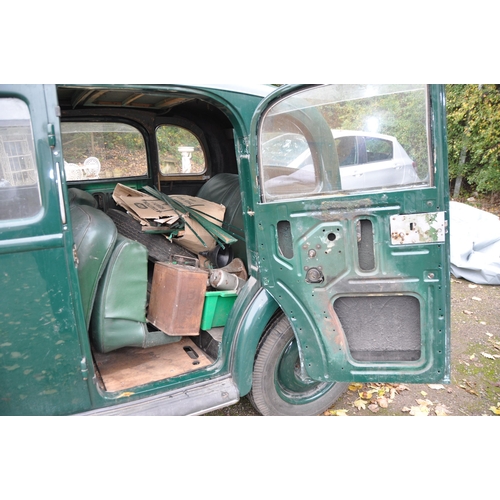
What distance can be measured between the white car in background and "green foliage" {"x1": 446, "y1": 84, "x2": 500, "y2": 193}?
313 inches

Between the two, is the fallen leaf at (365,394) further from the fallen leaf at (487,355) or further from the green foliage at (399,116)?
the green foliage at (399,116)

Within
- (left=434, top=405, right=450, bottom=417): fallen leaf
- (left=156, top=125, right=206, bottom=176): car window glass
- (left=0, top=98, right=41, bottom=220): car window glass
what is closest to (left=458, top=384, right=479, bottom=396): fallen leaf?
(left=434, top=405, right=450, bottom=417): fallen leaf

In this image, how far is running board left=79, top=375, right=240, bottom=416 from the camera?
2.21 meters

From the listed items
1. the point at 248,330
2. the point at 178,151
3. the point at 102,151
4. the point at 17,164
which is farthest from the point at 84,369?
the point at 178,151

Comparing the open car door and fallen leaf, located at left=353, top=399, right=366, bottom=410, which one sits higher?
the open car door

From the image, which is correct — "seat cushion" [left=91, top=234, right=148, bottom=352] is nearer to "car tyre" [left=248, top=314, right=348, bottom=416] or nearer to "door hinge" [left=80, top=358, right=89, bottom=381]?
"door hinge" [left=80, top=358, right=89, bottom=381]

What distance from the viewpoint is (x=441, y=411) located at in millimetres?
2939

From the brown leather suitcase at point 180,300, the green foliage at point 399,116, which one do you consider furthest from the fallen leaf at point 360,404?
the green foliage at point 399,116

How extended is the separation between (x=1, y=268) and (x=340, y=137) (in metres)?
1.93

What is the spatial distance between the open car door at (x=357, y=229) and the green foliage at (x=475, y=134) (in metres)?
7.96

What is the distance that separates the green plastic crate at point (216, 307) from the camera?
2.79m

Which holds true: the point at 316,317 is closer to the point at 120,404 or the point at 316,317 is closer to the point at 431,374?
the point at 431,374
